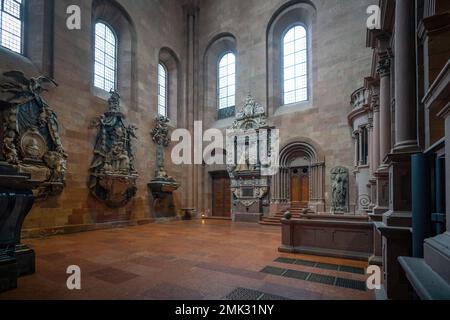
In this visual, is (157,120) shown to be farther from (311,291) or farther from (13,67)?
(311,291)

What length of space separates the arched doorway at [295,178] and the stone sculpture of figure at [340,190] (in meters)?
0.99

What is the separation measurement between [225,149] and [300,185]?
4439 millimetres

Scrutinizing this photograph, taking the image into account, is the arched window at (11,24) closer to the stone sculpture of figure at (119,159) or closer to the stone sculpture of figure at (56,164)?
the stone sculpture of figure at (56,164)

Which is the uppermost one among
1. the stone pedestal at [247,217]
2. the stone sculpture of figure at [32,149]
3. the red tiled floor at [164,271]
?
the stone sculpture of figure at [32,149]

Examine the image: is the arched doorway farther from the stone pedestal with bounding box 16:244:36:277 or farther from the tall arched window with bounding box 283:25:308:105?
the stone pedestal with bounding box 16:244:36:277

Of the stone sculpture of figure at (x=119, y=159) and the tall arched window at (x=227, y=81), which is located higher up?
the tall arched window at (x=227, y=81)

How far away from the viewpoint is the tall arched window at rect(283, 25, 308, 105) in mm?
13547

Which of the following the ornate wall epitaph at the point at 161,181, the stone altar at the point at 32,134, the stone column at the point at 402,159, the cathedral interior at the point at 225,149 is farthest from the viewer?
the ornate wall epitaph at the point at 161,181

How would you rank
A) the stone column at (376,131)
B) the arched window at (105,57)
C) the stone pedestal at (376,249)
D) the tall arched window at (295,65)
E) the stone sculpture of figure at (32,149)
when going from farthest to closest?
1. the tall arched window at (295,65)
2. the arched window at (105,57)
3. the stone sculpture of figure at (32,149)
4. the stone column at (376,131)
5. the stone pedestal at (376,249)

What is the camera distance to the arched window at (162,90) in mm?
14922

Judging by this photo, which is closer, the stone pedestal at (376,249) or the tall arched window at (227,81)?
the stone pedestal at (376,249)

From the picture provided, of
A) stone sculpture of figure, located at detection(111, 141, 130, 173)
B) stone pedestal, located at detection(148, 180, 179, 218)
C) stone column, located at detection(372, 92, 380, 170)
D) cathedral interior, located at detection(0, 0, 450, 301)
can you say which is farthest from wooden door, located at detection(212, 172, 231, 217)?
stone column, located at detection(372, 92, 380, 170)

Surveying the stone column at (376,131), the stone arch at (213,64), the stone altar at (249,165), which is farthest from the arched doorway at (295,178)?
the stone arch at (213,64)
